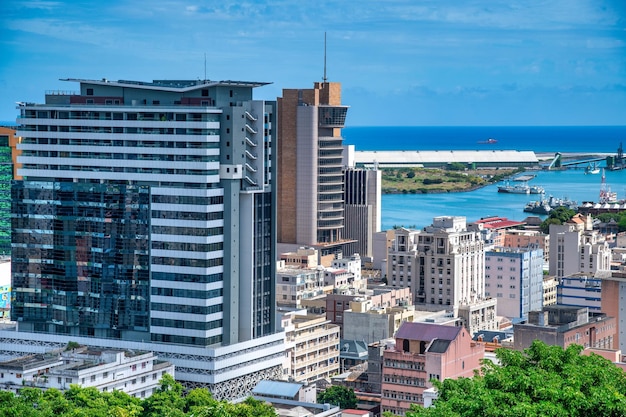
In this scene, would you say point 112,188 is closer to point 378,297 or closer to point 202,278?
point 202,278

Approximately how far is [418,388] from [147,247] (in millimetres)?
10833

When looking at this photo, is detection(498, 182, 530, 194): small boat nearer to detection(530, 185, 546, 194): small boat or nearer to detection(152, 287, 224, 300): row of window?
detection(530, 185, 546, 194): small boat

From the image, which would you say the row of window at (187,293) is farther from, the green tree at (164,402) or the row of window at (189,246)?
the green tree at (164,402)

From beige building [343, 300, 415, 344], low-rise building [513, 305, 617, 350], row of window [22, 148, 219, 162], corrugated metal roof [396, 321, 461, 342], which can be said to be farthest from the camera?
beige building [343, 300, 415, 344]

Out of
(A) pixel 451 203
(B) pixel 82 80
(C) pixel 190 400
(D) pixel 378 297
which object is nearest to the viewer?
(C) pixel 190 400

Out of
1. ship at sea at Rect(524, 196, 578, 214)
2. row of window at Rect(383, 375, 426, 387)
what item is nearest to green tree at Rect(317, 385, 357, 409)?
row of window at Rect(383, 375, 426, 387)

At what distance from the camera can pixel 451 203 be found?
152 metres

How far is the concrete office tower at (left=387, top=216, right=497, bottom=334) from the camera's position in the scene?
7012 centimetres

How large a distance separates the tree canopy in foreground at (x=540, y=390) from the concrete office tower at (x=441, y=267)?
3254cm

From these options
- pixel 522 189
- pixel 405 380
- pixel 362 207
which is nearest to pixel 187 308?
pixel 405 380

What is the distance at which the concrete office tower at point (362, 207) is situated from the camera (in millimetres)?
91312

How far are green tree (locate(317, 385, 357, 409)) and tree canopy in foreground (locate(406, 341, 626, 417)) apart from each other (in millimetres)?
12911

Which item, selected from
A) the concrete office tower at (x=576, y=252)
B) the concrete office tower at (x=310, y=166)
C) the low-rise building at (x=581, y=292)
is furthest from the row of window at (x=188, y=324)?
the concrete office tower at (x=310, y=166)

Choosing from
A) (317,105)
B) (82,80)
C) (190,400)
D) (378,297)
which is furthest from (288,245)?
(190,400)
